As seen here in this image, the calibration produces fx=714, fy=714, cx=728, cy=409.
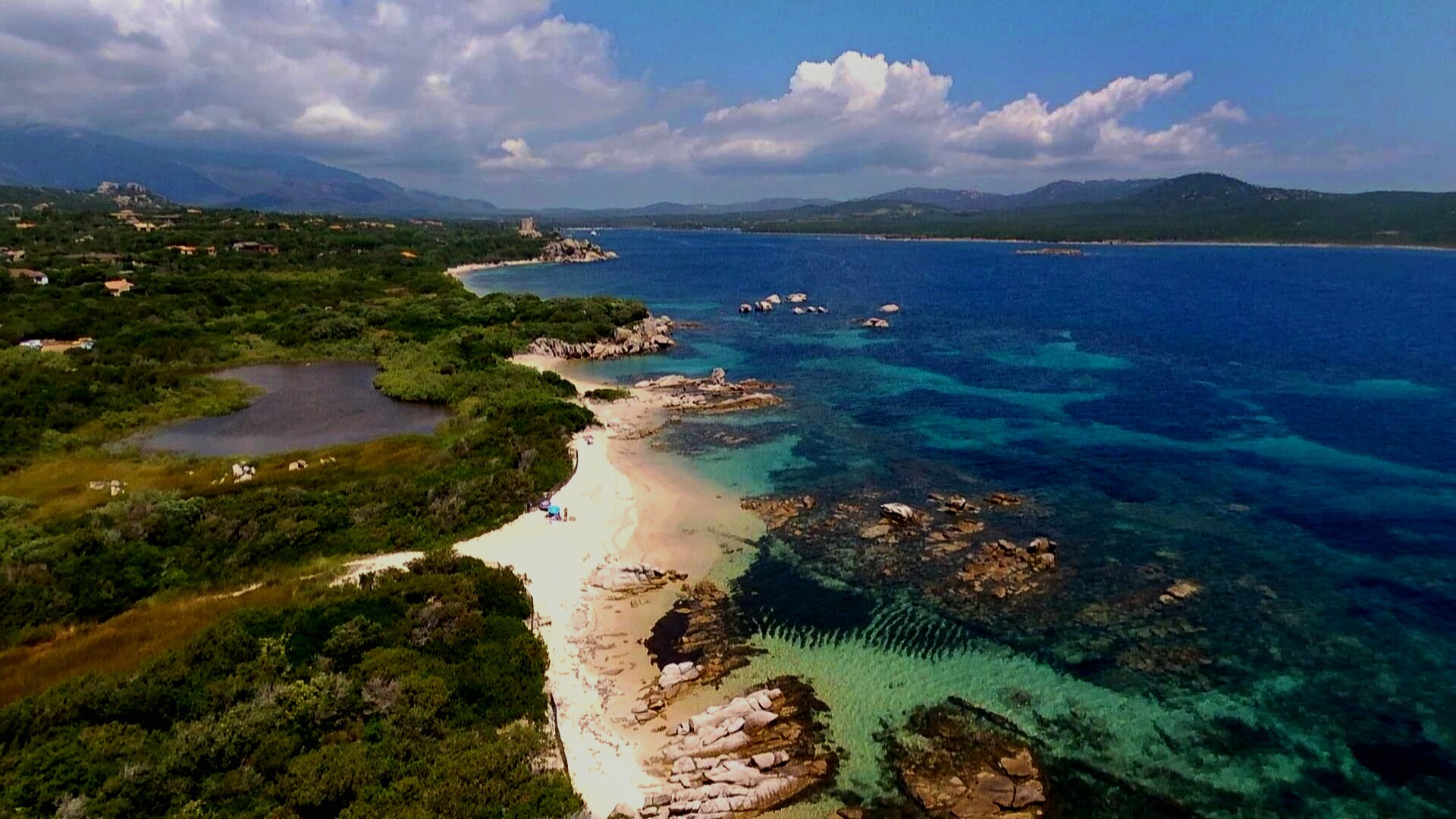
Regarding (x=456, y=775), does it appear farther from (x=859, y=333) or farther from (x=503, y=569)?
(x=859, y=333)

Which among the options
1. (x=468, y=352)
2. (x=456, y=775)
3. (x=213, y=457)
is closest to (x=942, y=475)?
(x=456, y=775)

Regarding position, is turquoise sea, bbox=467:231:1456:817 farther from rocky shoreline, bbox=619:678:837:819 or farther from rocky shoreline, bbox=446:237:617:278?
rocky shoreline, bbox=446:237:617:278

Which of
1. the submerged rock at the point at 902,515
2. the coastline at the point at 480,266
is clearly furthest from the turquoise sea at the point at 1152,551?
the coastline at the point at 480,266

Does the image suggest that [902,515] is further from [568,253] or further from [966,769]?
[568,253]

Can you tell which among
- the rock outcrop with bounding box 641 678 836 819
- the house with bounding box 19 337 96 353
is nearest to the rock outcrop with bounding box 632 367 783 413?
the rock outcrop with bounding box 641 678 836 819

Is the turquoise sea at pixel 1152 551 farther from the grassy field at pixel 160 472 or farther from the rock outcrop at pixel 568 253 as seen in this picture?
the rock outcrop at pixel 568 253

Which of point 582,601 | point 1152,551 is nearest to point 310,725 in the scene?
point 582,601

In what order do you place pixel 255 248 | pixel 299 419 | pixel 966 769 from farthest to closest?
pixel 255 248
pixel 299 419
pixel 966 769
